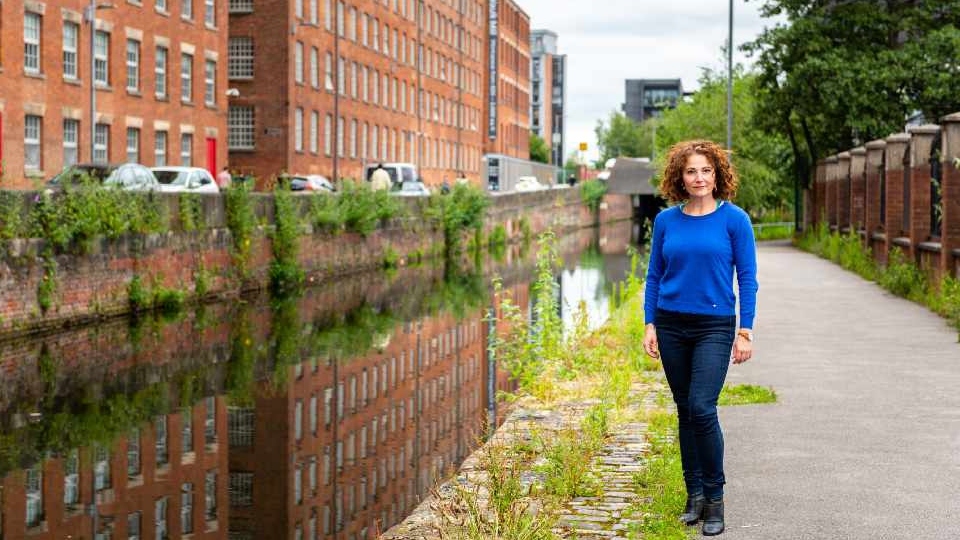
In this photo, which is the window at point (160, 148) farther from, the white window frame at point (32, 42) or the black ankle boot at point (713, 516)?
the black ankle boot at point (713, 516)

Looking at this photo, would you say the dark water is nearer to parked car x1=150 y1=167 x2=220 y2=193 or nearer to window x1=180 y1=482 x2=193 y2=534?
window x1=180 y1=482 x2=193 y2=534

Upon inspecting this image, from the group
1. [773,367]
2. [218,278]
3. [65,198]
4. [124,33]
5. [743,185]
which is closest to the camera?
[773,367]

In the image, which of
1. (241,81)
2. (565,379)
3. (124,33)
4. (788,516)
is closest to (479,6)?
(241,81)

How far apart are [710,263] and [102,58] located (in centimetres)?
3909

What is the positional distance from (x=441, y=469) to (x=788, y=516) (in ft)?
15.3

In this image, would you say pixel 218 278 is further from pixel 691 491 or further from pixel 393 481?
pixel 691 491

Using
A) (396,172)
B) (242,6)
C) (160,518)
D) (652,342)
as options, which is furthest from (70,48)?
(652,342)

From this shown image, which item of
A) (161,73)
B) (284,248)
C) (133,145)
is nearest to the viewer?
(284,248)

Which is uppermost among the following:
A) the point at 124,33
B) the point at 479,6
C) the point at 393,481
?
the point at 479,6

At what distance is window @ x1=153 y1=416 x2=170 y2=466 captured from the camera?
1228 centimetres

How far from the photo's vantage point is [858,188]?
34.2 metres

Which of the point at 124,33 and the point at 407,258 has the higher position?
the point at 124,33

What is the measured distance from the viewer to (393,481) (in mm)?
11312

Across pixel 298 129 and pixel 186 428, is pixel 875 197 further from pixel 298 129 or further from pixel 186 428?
pixel 298 129
